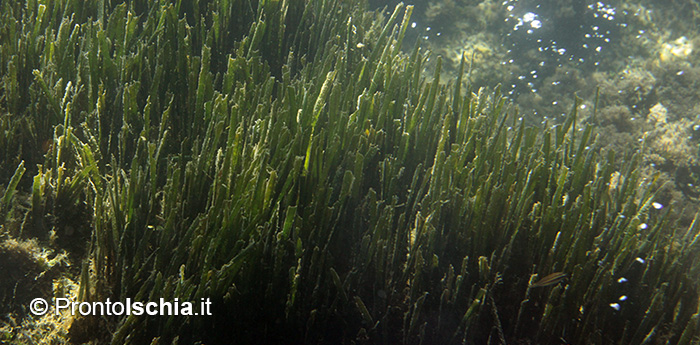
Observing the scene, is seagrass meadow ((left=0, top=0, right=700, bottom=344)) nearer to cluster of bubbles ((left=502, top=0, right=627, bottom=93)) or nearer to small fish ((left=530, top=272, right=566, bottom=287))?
small fish ((left=530, top=272, right=566, bottom=287))

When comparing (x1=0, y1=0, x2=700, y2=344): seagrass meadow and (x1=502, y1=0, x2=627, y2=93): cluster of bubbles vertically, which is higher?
(x1=502, y1=0, x2=627, y2=93): cluster of bubbles

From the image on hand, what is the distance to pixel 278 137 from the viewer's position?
6.69ft

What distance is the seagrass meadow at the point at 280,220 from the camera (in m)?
1.68

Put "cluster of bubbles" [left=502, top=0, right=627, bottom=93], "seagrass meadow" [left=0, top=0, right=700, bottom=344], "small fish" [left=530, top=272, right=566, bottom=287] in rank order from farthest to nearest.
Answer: "cluster of bubbles" [left=502, top=0, right=627, bottom=93]
"small fish" [left=530, top=272, right=566, bottom=287]
"seagrass meadow" [left=0, top=0, right=700, bottom=344]

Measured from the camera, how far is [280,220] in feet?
6.32
